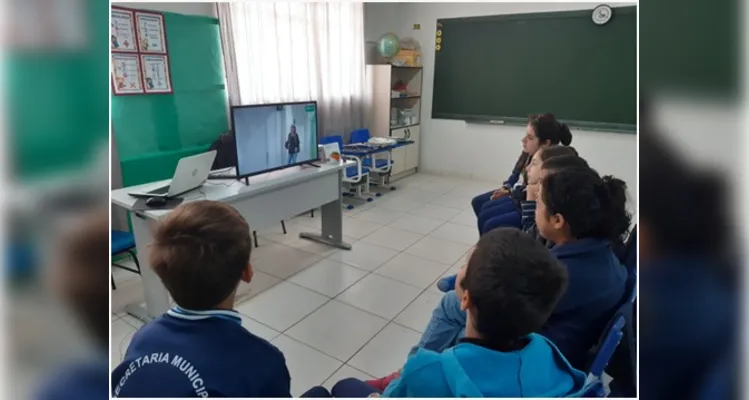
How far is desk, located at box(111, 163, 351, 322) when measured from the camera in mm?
2155

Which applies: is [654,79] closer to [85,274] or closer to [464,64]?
[85,274]

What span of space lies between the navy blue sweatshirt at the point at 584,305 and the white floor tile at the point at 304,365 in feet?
3.65

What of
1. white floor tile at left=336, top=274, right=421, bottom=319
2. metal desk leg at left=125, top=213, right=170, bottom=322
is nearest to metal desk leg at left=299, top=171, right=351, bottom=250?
white floor tile at left=336, top=274, right=421, bottom=319

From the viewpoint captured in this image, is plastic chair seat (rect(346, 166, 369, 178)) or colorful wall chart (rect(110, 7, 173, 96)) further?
plastic chair seat (rect(346, 166, 369, 178))

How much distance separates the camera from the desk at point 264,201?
215 centimetres

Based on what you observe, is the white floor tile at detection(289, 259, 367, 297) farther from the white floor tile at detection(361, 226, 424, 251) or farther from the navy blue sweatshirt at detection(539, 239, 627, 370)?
the navy blue sweatshirt at detection(539, 239, 627, 370)

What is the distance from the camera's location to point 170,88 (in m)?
3.35

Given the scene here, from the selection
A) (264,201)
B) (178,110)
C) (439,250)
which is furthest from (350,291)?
(178,110)

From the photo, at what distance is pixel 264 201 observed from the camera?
2.62 meters

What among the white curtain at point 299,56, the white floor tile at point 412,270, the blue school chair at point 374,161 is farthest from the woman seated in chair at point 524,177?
the white curtain at point 299,56

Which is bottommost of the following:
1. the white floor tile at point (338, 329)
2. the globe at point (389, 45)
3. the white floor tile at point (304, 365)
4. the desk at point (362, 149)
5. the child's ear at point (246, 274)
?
the white floor tile at point (304, 365)

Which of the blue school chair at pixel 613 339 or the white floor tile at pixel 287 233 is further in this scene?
the white floor tile at pixel 287 233

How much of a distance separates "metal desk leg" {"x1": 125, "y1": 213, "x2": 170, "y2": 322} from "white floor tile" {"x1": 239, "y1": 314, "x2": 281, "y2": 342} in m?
0.41

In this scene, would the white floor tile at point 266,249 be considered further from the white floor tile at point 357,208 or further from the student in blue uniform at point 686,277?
the student in blue uniform at point 686,277
